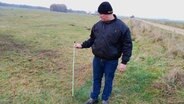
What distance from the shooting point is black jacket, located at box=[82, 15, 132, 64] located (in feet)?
18.9

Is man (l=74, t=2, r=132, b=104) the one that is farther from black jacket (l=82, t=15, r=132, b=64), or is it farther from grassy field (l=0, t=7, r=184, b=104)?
grassy field (l=0, t=7, r=184, b=104)

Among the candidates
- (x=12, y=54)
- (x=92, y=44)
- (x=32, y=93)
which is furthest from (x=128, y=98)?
(x=12, y=54)

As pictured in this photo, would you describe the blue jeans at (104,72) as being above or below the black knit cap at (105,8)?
below

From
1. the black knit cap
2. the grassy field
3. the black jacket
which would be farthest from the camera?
the grassy field

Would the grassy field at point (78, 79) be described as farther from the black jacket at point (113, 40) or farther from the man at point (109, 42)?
the black jacket at point (113, 40)

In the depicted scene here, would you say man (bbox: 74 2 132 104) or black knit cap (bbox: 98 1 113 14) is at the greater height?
black knit cap (bbox: 98 1 113 14)

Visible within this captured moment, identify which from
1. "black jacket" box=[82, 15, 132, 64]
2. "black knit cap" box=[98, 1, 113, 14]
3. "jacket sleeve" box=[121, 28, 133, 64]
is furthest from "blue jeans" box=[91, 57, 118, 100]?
"black knit cap" box=[98, 1, 113, 14]

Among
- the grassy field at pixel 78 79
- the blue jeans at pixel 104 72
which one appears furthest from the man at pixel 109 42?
the grassy field at pixel 78 79

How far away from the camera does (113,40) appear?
5801mm

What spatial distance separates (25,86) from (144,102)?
2.77m

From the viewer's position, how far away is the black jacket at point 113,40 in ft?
18.9

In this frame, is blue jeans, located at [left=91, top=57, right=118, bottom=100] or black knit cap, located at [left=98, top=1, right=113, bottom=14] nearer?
black knit cap, located at [left=98, top=1, right=113, bottom=14]

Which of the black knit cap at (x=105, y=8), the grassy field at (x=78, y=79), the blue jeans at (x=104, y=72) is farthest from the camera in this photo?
the grassy field at (x=78, y=79)

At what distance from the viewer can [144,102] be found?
705 cm
